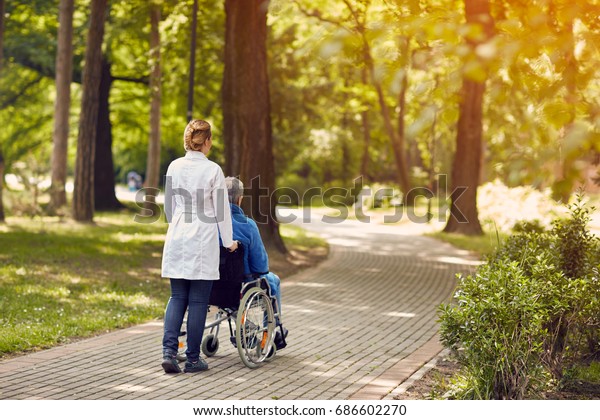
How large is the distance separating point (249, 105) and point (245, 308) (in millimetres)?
9804

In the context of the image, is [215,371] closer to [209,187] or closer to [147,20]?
[209,187]

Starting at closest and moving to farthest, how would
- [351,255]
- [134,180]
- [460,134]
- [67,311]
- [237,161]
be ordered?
[67,311] → [237,161] → [351,255] → [460,134] → [134,180]

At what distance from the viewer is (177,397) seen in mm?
6484

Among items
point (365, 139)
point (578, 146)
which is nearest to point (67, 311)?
point (578, 146)

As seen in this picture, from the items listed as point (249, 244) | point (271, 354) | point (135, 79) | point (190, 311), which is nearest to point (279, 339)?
point (271, 354)

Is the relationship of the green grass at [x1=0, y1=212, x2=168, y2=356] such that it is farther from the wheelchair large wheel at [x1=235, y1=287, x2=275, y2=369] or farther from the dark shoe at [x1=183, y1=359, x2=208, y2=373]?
the wheelchair large wheel at [x1=235, y1=287, x2=275, y2=369]

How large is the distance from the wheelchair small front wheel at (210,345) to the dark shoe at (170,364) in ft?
2.39

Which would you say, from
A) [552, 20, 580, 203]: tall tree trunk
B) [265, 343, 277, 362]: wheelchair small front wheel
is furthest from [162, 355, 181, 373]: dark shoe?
[552, 20, 580, 203]: tall tree trunk

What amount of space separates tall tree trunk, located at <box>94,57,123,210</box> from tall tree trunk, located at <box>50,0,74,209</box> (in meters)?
5.99

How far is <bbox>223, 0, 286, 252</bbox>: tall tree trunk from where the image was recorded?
55.0 ft

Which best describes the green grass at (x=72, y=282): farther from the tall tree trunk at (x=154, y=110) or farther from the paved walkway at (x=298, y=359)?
the tall tree trunk at (x=154, y=110)

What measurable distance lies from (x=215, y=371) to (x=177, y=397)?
3.28 ft

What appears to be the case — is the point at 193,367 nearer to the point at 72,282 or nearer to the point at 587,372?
the point at 587,372

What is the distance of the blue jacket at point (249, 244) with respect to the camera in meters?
7.75
